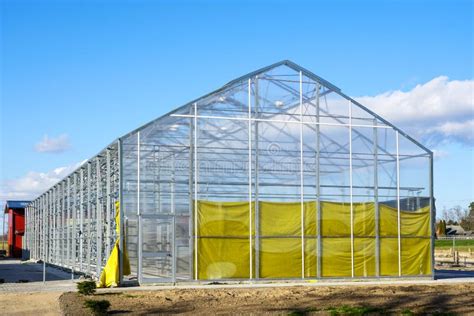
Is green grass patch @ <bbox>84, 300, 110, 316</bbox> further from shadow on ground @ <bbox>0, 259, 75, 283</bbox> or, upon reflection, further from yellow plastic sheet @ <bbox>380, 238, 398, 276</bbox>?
yellow plastic sheet @ <bbox>380, 238, 398, 276</bbox>

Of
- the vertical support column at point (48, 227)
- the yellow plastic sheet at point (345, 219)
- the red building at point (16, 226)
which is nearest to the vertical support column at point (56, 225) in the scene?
the vertical support column at point (48, 227)

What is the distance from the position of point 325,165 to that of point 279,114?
2790mm

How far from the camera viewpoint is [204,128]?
1139 inches

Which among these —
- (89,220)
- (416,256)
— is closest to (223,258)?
(89,220)

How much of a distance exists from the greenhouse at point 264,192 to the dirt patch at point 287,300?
2976 millimetres

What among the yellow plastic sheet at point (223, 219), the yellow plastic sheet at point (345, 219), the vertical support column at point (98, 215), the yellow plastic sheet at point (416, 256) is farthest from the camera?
the yellow plastic sheet at point (416, 256)

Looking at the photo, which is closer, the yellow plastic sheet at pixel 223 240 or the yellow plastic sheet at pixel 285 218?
the yellow plastic sheet at pixel 223 240

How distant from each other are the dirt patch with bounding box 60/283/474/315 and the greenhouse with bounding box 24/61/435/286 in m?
2.98

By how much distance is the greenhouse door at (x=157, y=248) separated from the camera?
27.6 metres

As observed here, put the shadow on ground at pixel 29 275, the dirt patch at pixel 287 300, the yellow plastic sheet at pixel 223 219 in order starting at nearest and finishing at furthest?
the dirt patch at pixel 287 300, the yellow plastic sheet at pixel 223 219, the shadow on ground at pixel 29 275

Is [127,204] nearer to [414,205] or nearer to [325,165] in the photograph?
[325,165]

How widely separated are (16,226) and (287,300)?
61.5 m

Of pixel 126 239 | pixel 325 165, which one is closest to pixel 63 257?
pixel 126 239

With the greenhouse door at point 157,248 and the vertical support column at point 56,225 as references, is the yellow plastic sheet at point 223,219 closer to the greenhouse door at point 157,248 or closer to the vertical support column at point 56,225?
the greenhouse door at point 157,248
